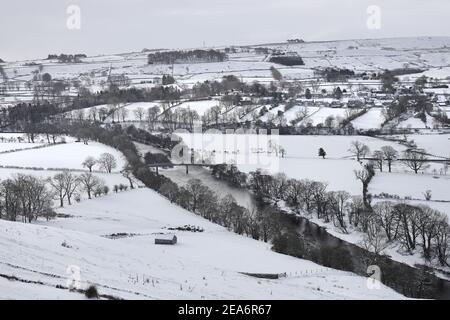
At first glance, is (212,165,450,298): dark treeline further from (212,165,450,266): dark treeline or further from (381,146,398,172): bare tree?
(381,146,398,172): bare tree

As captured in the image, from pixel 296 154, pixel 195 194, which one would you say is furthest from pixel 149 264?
pixel 296 154

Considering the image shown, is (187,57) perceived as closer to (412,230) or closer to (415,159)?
(415,159)

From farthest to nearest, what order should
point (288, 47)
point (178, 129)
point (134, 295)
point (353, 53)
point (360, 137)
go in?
point (288, 47)
point (353, 53)
point (178, 129)
point (360, 137)
point (134, 295)

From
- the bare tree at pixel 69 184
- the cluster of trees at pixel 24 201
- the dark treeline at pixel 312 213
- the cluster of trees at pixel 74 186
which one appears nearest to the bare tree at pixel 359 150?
the dark treeline at pixel 312 213

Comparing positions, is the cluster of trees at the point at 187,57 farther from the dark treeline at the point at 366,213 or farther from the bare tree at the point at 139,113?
the dark treeline at the point at 366,213

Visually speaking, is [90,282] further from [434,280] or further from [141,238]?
[434,280]

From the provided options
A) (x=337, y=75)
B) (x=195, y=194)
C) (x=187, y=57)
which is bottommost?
(x=195, y=194)

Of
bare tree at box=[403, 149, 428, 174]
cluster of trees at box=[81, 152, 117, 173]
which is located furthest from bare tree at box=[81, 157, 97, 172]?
bare tree at box=[403, 149, 428, 174]
